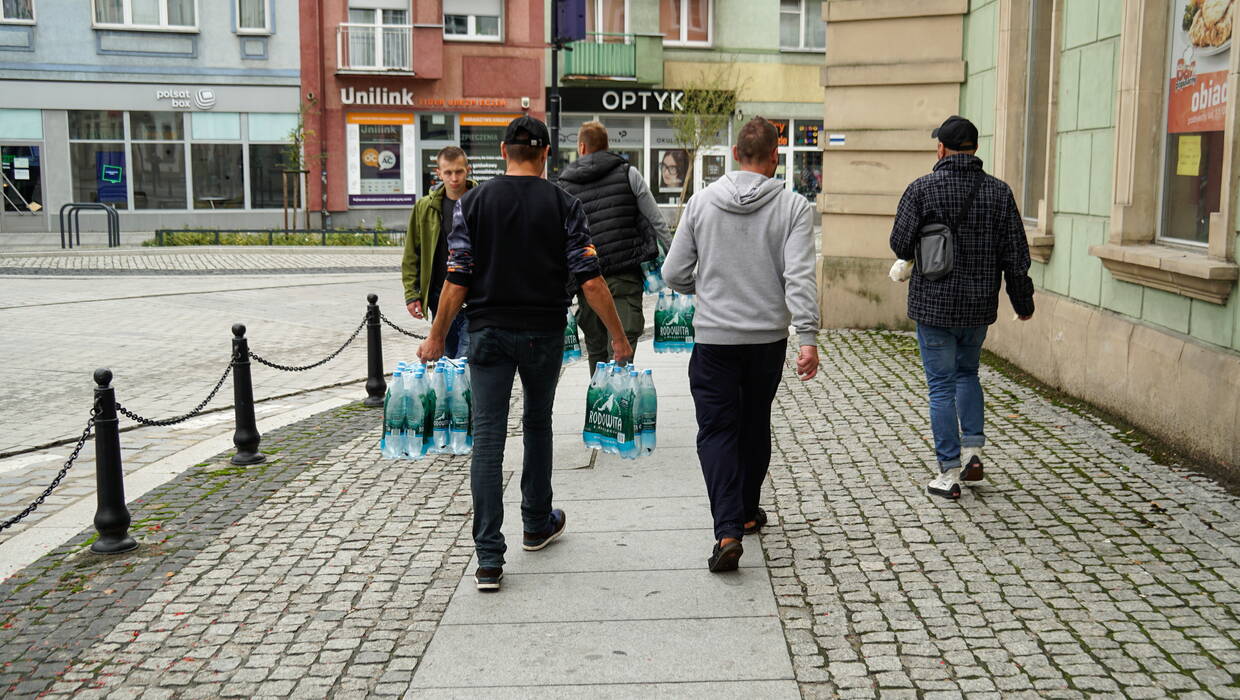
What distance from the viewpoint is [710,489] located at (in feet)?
18.2

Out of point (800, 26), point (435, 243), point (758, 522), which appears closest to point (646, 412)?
point (758, 522)

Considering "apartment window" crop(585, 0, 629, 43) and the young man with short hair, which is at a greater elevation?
"apartment window" crop(585, 0, 629, 43)

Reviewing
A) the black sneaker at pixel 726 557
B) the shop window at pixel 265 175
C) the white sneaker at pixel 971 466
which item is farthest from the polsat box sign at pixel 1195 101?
the shop window at pixel 265 175

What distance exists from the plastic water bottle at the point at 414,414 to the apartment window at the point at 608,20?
110 feet

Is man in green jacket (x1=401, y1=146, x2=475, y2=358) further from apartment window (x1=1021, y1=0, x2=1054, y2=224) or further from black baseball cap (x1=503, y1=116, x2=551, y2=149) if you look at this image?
apartment window (x1=1021, y1=0, x2=1054, y2=224)

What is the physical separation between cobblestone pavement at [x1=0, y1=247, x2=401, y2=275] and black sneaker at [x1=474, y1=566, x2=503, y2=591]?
18268 millimetres

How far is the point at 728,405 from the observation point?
5.57 metres

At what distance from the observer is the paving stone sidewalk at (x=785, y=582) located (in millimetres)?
4422

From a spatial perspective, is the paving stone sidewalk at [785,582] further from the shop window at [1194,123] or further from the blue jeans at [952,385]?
the shop window at [1194,123]

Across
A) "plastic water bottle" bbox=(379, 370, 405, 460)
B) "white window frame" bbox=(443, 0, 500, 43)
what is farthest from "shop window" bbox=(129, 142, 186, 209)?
"plastic water bottle" bbox=(379, 370, 405, 460)

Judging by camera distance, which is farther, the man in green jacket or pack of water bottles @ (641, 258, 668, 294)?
pack of water bottles @ (641, 258, 668, 294)

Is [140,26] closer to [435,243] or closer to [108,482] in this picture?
[435,243]

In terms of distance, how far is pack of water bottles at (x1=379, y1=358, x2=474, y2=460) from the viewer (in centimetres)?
666

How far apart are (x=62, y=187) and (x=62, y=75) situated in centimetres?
287
